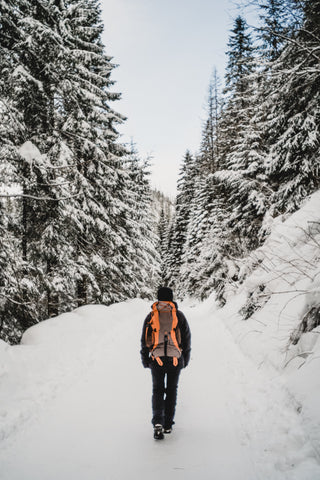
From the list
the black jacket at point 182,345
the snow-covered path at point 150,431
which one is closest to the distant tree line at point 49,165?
the snow-covered path at point 150,431

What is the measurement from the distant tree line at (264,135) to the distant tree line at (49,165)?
511 cm

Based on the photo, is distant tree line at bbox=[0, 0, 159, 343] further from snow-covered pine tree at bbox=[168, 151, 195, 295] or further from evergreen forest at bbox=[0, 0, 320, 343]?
snow-covered pine tree at bbox=[168, 151, 195, 295]

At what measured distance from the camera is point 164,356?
340 centimetres

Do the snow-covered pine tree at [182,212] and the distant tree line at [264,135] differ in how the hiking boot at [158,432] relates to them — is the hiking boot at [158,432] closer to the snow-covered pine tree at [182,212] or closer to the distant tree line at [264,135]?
the distant tree line at [264,135]

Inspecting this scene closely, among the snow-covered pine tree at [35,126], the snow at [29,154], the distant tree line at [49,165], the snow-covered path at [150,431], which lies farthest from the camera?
the snow-covered pine tree at [35,126]

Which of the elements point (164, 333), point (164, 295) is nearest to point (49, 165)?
point (164, 295)

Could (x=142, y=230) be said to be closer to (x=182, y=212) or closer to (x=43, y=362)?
(x=182, y=212)

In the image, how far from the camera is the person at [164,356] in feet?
11.1

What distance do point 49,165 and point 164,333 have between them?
4.12m

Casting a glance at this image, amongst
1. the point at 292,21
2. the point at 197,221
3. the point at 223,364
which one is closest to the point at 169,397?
the point at 223,364

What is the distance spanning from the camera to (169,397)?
3439 millimetres

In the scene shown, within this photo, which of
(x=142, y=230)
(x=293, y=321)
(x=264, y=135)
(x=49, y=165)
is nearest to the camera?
(x=293, y=321)

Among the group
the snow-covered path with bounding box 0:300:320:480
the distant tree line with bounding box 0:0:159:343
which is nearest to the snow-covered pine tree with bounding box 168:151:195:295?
the distant tree line with bounding box 0:0:159:343

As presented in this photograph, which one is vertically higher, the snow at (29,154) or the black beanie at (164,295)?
the snow at (29,154)
